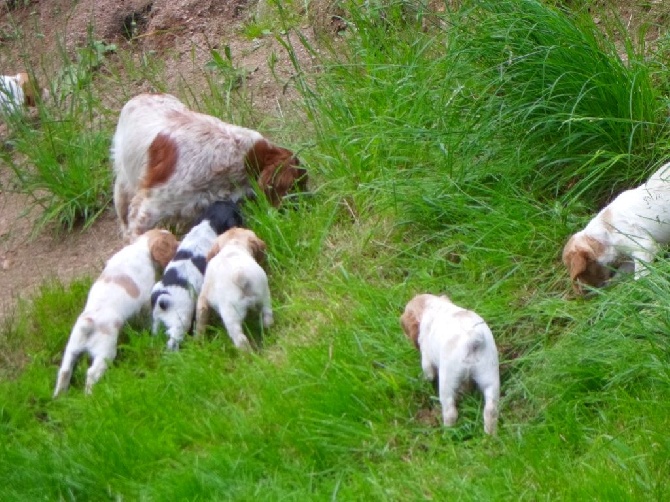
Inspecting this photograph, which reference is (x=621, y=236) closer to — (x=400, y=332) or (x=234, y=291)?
(x=400, y=332)

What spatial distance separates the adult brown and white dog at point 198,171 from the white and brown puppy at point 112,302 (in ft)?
1.78

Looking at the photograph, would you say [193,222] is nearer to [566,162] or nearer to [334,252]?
[334,252]

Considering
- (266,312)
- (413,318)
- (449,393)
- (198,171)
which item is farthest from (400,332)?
(198,171)

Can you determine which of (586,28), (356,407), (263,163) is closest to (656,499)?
(356,407)

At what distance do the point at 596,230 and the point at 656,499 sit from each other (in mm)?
1670

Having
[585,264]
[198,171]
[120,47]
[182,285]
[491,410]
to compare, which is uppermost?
[120,47]

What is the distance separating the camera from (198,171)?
7.50m

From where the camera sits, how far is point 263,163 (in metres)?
7.52

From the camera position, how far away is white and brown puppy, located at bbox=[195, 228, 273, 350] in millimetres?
6328

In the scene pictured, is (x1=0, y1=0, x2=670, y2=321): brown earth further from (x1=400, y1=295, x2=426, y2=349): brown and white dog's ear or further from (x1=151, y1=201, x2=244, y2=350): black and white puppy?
(x1=400, y1=295, x2=426, y2=349): brown and white dog's ear

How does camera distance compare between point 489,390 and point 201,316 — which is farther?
point 201,316

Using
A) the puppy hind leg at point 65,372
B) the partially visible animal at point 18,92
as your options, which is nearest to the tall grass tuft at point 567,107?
the puppy hind leg at point 65,372

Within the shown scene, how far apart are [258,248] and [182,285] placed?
0.45 m

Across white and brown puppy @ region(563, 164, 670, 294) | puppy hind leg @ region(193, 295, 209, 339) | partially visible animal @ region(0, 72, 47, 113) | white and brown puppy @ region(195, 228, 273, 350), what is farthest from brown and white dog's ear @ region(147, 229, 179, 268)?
white and brown puppy @ region(563, 164, 670, 294)
